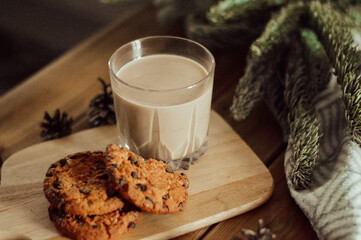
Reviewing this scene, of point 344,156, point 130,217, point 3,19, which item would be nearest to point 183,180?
point 130,217

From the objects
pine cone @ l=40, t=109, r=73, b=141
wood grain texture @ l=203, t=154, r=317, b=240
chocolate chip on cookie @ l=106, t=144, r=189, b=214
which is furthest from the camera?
pine cone @ l=40, t=109, r=73, b=141

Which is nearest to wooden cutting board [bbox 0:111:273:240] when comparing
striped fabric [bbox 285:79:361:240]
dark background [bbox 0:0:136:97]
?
striped fabric [bbox 285:79:361:240]

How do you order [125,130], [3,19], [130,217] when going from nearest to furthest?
[130,217], [125,130], [3,19]

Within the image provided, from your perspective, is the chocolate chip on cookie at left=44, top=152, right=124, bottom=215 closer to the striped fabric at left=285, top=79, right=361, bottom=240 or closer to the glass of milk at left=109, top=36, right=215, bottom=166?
the glass of milk at left=109, top=36, right=215, bottom=166

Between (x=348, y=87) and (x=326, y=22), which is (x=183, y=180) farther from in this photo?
(x=326, y=22)

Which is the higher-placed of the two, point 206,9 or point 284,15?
point 284,15

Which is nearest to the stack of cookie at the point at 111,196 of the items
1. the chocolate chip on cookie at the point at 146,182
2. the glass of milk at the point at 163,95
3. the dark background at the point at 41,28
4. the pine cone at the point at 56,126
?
the chocolate chip on cookie at the point at 146,182
